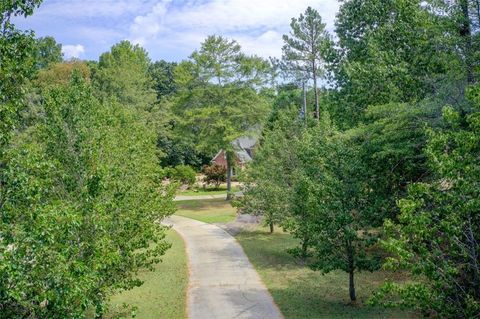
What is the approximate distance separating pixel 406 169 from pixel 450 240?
7.36 m

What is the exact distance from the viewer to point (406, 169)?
15.0 m

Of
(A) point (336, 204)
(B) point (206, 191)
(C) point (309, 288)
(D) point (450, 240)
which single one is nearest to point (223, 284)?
(C) point (309, 288)

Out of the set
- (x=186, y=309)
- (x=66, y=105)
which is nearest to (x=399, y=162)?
(x=186, y=309)

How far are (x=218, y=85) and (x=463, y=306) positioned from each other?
115 feet

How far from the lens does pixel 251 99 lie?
40.6 meters

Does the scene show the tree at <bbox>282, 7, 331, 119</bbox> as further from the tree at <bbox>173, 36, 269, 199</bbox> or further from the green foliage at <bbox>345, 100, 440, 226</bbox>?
the green foliage at <bbox>345, 100, 440, 226</bbox>

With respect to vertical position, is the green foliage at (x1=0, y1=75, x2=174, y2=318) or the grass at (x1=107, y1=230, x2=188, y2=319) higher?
the green foliage at (x1=0, y1=75, x2=174, y2=318)

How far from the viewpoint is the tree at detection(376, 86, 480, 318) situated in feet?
25.4

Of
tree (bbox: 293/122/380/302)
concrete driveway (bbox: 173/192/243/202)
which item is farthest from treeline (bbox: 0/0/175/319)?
concrete driveway (bbox: 173/192/243/202)

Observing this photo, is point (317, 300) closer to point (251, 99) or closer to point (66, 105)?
point (66, 105)

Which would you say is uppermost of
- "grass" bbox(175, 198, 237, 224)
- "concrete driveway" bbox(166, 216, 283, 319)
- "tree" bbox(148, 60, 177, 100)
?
"tree" bbox(148, 60, 177, 100)

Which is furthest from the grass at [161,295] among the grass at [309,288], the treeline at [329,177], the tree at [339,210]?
the tree at [339,210]

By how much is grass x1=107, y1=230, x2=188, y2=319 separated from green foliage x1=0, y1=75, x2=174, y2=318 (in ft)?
8.94

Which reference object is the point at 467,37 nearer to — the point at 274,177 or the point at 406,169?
the point at 406,169
